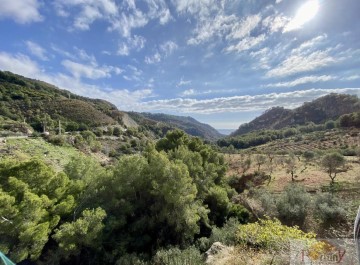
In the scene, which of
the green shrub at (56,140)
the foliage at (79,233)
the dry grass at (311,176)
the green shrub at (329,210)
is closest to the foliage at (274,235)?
the green shrub at (329,210)

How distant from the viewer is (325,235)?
566 inches

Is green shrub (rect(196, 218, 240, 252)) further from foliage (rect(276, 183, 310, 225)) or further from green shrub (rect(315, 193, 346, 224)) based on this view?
green shrub (rect(315, 193, 346, 224))

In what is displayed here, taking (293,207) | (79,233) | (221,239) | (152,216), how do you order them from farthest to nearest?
(293,207) < (152,216) < (221,239) < (79,233)

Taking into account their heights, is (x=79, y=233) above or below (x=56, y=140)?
below

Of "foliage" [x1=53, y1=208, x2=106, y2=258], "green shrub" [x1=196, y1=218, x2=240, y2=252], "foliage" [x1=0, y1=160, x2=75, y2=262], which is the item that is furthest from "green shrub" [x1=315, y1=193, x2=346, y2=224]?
"foliage" [x1=0, y1=160, x2=75, y2=262]

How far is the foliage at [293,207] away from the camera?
16.6 m

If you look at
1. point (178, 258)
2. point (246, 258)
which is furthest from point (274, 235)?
point (178, 258)

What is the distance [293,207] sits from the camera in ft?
55.2

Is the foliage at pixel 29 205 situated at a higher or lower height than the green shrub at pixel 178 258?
higher

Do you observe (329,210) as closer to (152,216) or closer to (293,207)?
(293,207)

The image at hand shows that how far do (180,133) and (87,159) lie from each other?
10073 mm

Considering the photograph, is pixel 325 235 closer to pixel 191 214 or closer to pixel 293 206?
pixel 293 206

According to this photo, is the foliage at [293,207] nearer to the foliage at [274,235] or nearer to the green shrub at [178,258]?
the foliage at [274,235]

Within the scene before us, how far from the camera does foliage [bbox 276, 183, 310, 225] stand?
54.4ft
